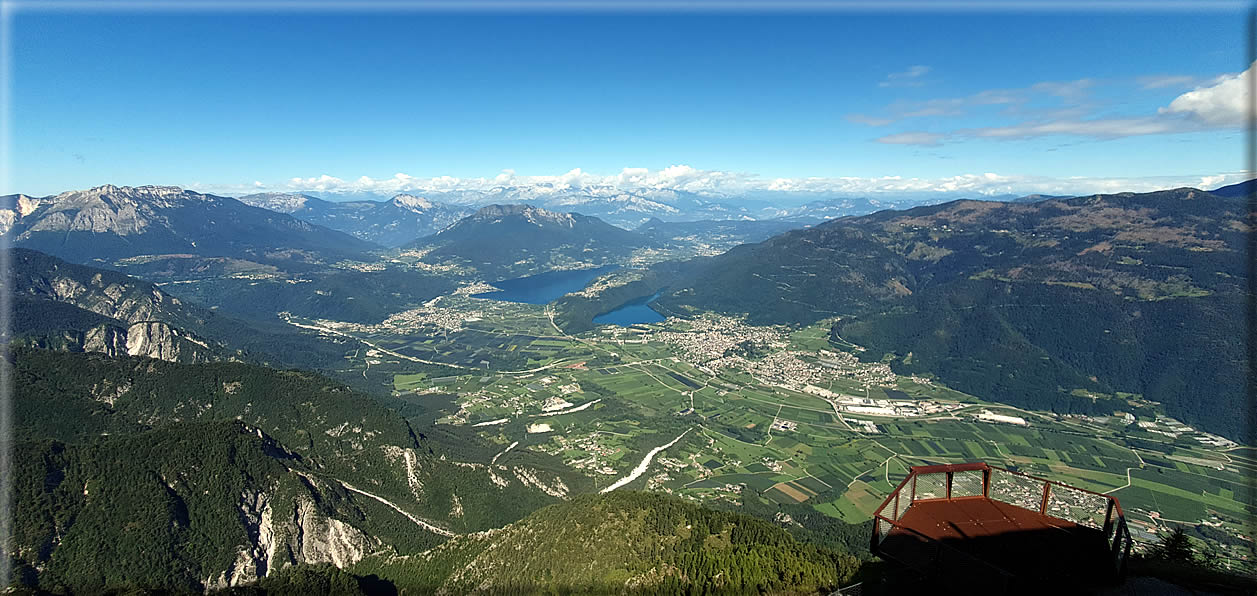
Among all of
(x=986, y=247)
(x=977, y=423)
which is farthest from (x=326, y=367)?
(x=986, y=247)

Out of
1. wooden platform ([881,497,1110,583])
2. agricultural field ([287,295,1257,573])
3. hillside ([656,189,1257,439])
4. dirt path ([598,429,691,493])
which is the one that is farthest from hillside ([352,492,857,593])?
hillside ([656,189,1257,439])

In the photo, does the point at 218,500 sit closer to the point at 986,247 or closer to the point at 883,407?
the point at 883,407

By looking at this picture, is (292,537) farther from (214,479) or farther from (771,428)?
(771,428)

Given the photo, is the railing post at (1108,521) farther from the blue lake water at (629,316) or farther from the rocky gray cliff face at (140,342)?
the blue lake water at (629,316)

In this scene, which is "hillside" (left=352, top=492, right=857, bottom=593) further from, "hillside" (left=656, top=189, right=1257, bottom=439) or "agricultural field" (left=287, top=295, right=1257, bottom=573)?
"hillside" (left=656, top=189, right=1257, bottom=439)

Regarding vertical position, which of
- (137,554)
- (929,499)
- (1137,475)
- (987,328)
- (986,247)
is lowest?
(1137,475)

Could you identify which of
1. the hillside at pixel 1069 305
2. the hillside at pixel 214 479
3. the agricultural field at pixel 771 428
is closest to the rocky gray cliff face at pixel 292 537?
the hillside at pixel 214 479
